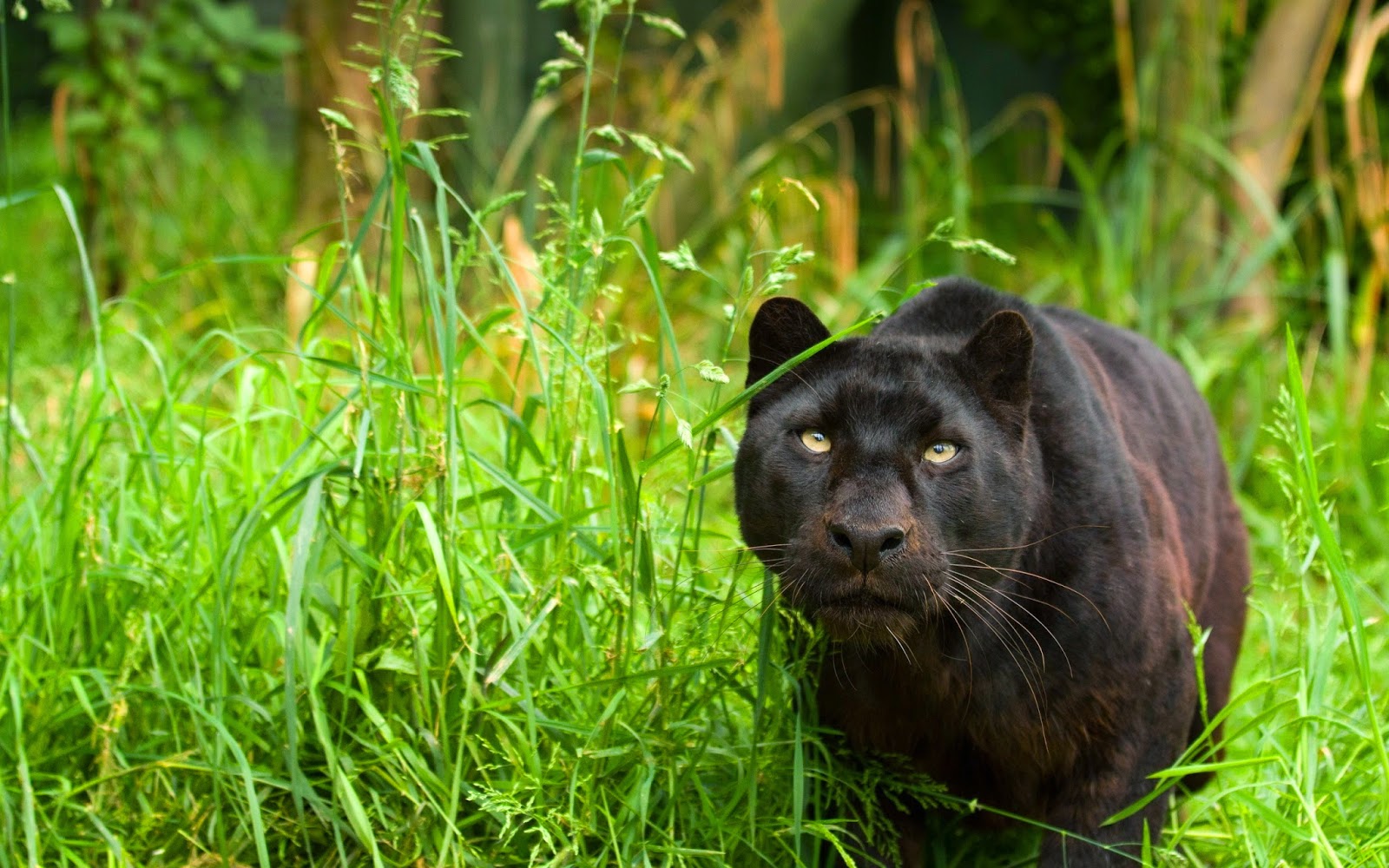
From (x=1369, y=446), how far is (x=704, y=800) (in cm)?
351

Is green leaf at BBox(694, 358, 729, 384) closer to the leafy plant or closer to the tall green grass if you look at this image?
the tall green grass

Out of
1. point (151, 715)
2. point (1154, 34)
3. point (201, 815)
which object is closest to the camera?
point (201, 815)

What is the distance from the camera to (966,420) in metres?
2.33

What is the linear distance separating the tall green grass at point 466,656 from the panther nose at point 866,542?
0.29m

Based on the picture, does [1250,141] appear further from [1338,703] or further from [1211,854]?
[1211,854]

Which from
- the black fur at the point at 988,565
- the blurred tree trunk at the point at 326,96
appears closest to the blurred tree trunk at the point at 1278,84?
the blurred tree trunk at the point at 326,96

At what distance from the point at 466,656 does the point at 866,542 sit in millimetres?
806

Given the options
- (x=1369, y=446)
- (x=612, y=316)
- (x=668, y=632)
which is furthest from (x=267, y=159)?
(x=668, y=632)

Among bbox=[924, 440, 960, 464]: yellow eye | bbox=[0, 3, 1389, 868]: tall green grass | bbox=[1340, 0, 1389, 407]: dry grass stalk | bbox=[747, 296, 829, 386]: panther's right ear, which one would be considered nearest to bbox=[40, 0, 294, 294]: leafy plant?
bbox=[0, 3, 1389, 868]: tall green grass

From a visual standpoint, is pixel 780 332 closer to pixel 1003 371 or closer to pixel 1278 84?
pixel 1003 371

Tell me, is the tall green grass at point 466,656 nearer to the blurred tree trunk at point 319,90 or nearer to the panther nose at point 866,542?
the panther nose at point 866,542

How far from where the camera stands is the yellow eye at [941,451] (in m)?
2.30

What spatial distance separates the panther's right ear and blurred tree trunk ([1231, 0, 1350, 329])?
3.66 metres

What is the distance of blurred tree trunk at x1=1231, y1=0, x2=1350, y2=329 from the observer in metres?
5.63
